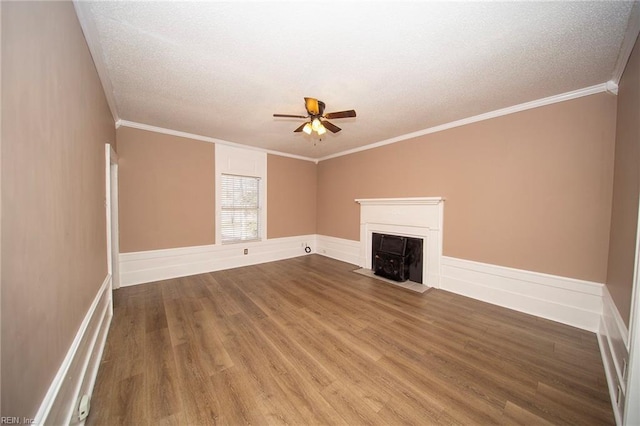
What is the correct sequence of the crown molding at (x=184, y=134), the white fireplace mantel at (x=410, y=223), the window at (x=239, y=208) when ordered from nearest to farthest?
1. the crown molding at (x=184, y=134)
2. the white fireplace mantel at (x=410, y=223)
3. the window at (x=239, y=208)

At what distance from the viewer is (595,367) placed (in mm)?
1863

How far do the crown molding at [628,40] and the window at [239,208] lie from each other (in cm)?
508

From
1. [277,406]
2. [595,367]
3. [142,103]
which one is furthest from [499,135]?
[142,103]

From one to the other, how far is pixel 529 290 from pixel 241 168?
5.16 meters

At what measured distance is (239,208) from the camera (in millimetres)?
4832

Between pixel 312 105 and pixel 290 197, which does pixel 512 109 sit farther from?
pixel 290 197

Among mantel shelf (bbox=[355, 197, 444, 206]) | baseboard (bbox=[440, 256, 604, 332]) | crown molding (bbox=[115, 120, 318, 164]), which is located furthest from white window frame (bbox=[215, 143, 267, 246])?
baseboard (bbox=[440, 256, 604, 332])

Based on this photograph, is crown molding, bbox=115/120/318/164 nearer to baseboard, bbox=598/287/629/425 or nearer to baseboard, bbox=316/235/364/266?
baseboard, bbox=316/235/364/266

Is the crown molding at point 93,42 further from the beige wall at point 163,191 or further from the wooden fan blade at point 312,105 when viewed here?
the wooden fan blade at point 312,105

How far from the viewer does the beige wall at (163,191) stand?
138 inches

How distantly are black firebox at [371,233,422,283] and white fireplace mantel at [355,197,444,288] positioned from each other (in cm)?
11

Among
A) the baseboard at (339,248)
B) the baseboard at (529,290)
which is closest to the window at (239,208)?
the baseboard at (339,248)

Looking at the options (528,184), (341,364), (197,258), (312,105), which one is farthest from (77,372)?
(528,184)

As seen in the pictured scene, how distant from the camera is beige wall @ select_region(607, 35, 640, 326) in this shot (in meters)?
1.61
